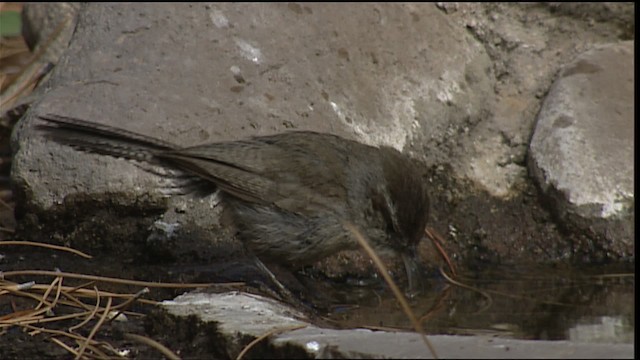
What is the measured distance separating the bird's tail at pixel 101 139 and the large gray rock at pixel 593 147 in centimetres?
228

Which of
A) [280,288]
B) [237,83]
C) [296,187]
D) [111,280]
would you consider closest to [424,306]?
[280,288]

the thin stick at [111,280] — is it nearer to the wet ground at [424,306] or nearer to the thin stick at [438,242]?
the wet ground at [424,306]

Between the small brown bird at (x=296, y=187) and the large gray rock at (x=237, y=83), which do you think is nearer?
the small brown bird at (x=296, y=187)

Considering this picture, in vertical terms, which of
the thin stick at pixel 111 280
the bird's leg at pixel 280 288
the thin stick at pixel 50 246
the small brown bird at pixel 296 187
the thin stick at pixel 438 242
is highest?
the small brown bird at pixel 296 187

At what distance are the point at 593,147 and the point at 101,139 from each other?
2.81 meters

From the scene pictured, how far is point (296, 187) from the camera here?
559 cm

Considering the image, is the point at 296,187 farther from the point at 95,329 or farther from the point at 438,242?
the point at 95,329

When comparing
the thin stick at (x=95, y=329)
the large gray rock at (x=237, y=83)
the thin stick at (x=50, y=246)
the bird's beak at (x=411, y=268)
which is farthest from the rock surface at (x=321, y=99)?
the thin stick at (x=95, y=329)

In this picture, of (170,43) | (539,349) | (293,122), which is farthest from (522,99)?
(539,349)

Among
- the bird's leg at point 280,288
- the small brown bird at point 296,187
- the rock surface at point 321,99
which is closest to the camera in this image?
the bird's leg at point 280,288

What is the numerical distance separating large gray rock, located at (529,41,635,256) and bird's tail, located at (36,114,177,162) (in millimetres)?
2278

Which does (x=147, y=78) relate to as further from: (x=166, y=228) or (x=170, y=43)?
(x=166, y=228)

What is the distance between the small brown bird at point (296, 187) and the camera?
216 inches

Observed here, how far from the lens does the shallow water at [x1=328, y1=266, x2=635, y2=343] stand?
5.03 metres
